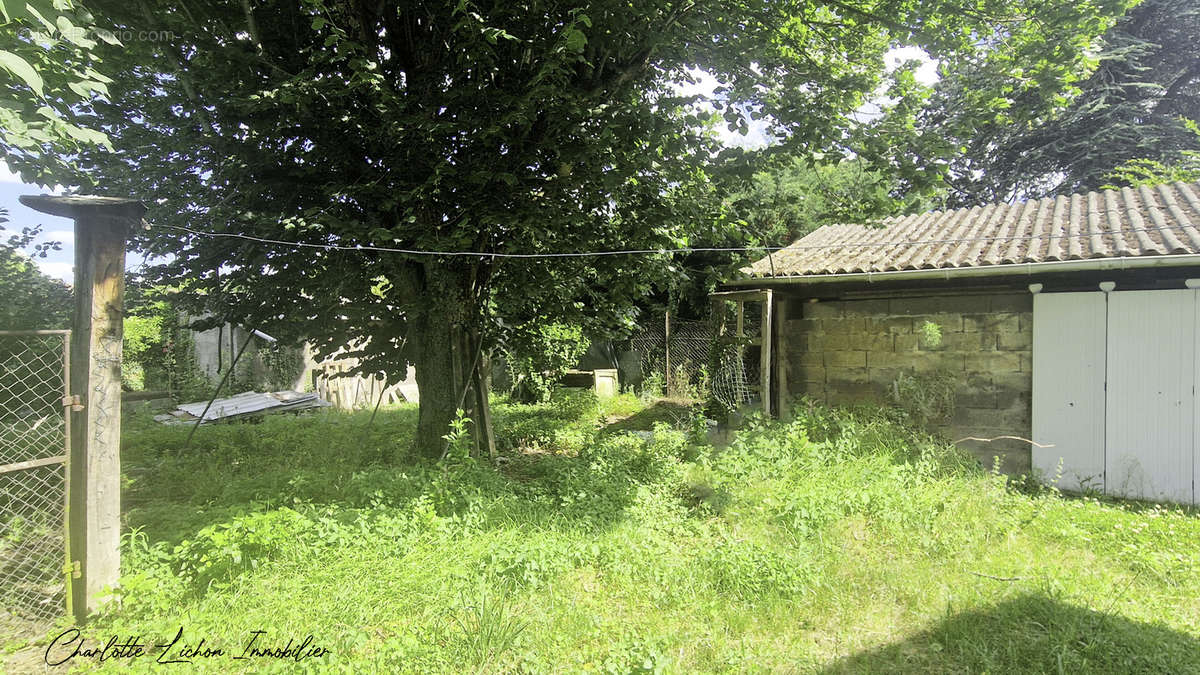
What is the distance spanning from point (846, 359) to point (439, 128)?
19.0ft

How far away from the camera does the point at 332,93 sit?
4246 millimetres

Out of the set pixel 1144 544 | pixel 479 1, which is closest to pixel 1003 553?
pixel 1144 544

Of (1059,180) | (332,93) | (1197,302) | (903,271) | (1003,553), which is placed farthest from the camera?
(1059,180)

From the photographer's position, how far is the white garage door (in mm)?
5371

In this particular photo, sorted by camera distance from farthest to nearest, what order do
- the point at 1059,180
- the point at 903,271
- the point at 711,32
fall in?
the point at 1059,180, the point at 903,271, the point at 711,32

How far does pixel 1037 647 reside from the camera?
2.90 meters

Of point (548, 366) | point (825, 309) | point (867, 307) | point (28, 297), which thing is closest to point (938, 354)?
point (867, 307)

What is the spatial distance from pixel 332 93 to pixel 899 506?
223 inches

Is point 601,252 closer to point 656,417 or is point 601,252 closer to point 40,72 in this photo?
point 40,72

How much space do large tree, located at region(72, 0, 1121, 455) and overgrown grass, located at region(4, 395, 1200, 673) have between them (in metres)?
1.99

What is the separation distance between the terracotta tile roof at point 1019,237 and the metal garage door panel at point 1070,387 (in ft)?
2.13

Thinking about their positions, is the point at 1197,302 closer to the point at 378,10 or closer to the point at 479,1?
the point at 479,1

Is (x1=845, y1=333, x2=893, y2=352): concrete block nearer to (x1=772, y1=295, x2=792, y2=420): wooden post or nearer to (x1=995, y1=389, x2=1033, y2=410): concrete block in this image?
(x1=772, y1=295, x2=792, y2=420): wooden post

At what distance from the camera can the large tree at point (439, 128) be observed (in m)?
4.40
